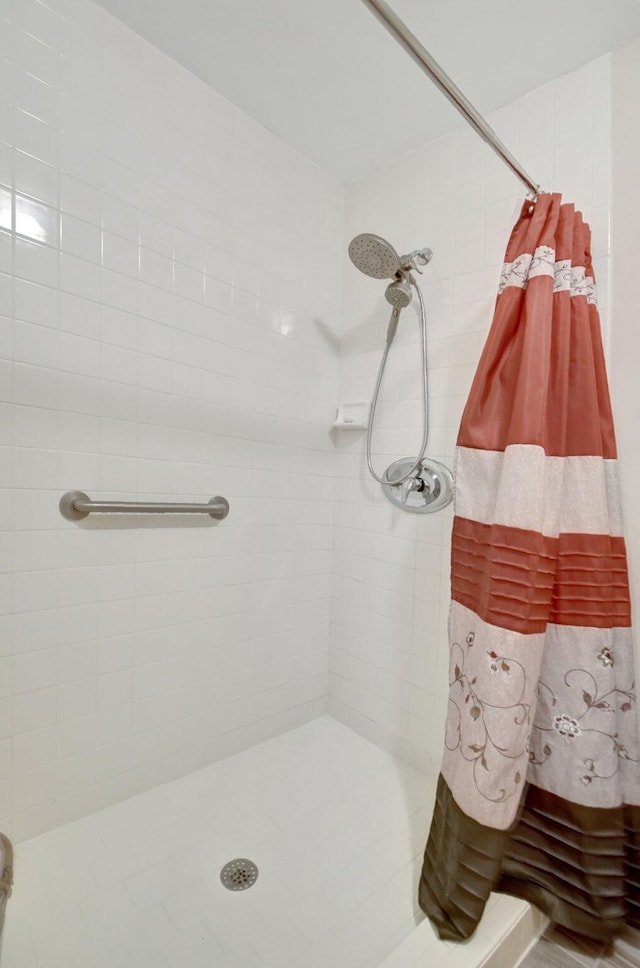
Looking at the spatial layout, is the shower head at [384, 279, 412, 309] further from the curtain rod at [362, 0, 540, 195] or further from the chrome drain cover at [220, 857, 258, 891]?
the chrome drain cover at [220, 857, 258, 891]

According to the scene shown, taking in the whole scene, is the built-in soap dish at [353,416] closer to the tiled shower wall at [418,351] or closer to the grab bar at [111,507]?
the tiled shower wall at [418,351]

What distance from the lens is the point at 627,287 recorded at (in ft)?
3.72

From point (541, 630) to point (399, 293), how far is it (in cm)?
109

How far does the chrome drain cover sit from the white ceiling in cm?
217

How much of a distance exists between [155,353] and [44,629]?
31.9 inches

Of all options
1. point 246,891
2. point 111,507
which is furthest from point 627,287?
point 246,891

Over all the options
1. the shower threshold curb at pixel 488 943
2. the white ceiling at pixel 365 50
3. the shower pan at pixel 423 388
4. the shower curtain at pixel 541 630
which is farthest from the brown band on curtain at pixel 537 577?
the white ceiling at pixel 365 50

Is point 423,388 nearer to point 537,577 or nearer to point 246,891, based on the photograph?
point 537,577

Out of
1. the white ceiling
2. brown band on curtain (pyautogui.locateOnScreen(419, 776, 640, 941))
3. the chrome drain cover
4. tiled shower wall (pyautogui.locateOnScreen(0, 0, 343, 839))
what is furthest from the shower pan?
the chrome drain cover

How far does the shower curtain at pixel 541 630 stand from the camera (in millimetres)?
914

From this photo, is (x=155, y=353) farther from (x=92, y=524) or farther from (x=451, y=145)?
(x=451, y=145)

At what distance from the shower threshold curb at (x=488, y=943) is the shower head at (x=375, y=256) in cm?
165

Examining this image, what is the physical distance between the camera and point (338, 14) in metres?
1.13

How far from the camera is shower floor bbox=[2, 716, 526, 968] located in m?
0.92
